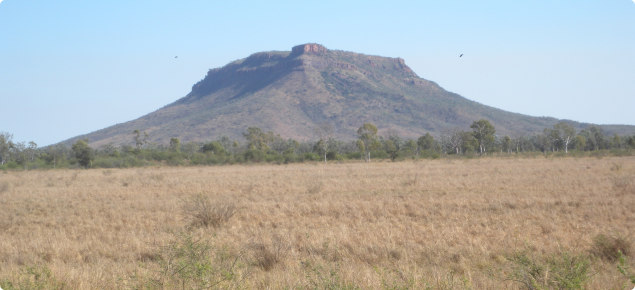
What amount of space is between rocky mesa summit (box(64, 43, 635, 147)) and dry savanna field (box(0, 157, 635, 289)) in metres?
114

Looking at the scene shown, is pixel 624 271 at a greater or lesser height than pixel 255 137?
lesser

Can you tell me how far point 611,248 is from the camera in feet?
22.2

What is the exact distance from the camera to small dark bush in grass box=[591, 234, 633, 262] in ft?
22.0

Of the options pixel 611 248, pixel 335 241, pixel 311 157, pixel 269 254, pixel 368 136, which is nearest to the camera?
pixel 611 248

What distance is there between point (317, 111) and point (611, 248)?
475ft

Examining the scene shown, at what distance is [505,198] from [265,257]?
922cm

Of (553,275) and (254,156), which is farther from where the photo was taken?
(254,156)

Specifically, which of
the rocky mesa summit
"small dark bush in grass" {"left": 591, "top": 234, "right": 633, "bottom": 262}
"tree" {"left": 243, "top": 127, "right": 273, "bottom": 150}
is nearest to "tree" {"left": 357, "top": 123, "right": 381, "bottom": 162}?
"tree" {"left": 243, "top": 127, "right": 273, "bottom": 150}

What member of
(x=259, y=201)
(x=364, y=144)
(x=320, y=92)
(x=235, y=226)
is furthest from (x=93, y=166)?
(x=320, y=92)

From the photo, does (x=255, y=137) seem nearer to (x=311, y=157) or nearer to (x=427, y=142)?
(x=311, y=157)

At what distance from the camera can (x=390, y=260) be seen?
22.2 feet

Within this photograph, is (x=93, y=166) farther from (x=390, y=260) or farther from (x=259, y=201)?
(x=390, y=260)

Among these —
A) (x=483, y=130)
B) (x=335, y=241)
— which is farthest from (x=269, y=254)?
(x=483, y=130)

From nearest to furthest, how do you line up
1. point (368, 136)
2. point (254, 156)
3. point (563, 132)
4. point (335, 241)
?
point (335, 241), point (368, 136), point (254, 156), point (563, 132)
